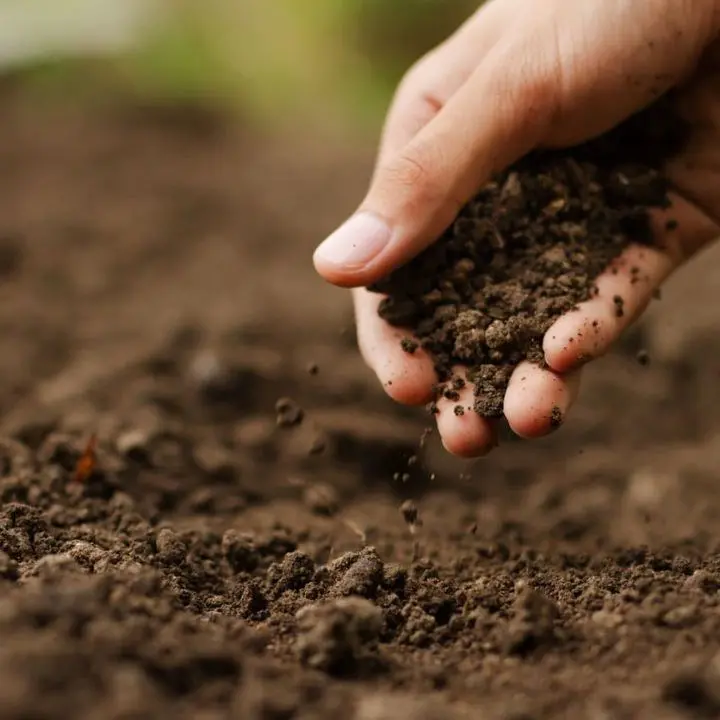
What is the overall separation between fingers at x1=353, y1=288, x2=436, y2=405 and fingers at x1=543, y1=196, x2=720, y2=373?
0.68 ft

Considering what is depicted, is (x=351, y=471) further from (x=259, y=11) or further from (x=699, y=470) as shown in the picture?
(x=259, y=11)

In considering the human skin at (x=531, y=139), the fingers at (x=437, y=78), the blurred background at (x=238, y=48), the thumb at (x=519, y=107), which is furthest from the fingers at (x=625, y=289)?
the blurred background at (x=238, y=48)

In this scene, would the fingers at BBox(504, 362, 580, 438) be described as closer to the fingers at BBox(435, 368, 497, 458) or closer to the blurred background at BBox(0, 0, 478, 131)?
the fingers at BBox(435, 368, 497, 458)

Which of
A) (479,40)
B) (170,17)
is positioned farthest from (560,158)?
(170,17)

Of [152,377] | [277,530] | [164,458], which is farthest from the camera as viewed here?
[152,377]

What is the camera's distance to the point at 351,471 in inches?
87.3

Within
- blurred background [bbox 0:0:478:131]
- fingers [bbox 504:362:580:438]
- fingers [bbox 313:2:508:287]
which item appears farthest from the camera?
blurred background [bbox 0:0:478:131]

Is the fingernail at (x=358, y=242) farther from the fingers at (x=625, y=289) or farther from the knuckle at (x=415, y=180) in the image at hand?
the fingers at (x=625, y=289)

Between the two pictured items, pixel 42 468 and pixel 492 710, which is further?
pixel 42 468

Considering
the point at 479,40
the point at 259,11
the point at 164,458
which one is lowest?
the point at 164,458

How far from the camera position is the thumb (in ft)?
4.86

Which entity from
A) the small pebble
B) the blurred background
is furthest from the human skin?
the blurred background

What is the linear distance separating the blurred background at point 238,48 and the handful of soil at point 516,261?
3.07 m

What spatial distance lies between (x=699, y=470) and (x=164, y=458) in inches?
48.7
